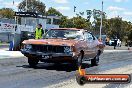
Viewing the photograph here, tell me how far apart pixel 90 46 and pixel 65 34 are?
1.28 m

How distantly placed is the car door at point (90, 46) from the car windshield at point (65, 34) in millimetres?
379

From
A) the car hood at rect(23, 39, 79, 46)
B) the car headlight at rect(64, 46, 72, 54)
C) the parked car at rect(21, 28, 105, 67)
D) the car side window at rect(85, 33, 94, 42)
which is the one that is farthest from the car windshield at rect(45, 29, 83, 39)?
the car headlight at rect(64, 46, 72, 54)

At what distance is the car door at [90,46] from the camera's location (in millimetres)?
15299

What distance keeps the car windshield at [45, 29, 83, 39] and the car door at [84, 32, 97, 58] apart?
1.24 ft

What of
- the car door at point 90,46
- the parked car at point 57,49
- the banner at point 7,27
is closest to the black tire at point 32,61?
the parked car at point 57,49

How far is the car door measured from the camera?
15299 mm

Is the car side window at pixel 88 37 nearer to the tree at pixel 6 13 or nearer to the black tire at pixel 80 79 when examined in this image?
the black tire at pixel 80 79

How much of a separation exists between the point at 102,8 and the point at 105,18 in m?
49.6

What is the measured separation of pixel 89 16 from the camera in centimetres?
11394

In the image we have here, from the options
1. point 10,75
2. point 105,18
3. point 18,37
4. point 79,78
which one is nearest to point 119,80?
point 79,78

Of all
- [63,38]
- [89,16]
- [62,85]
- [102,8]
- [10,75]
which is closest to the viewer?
[62,85]

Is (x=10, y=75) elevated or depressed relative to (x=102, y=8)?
depressed

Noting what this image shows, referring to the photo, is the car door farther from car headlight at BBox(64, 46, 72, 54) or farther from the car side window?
car headlight at BBox(64, 46, 72, 54)

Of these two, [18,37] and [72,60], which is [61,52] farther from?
[18,37]
